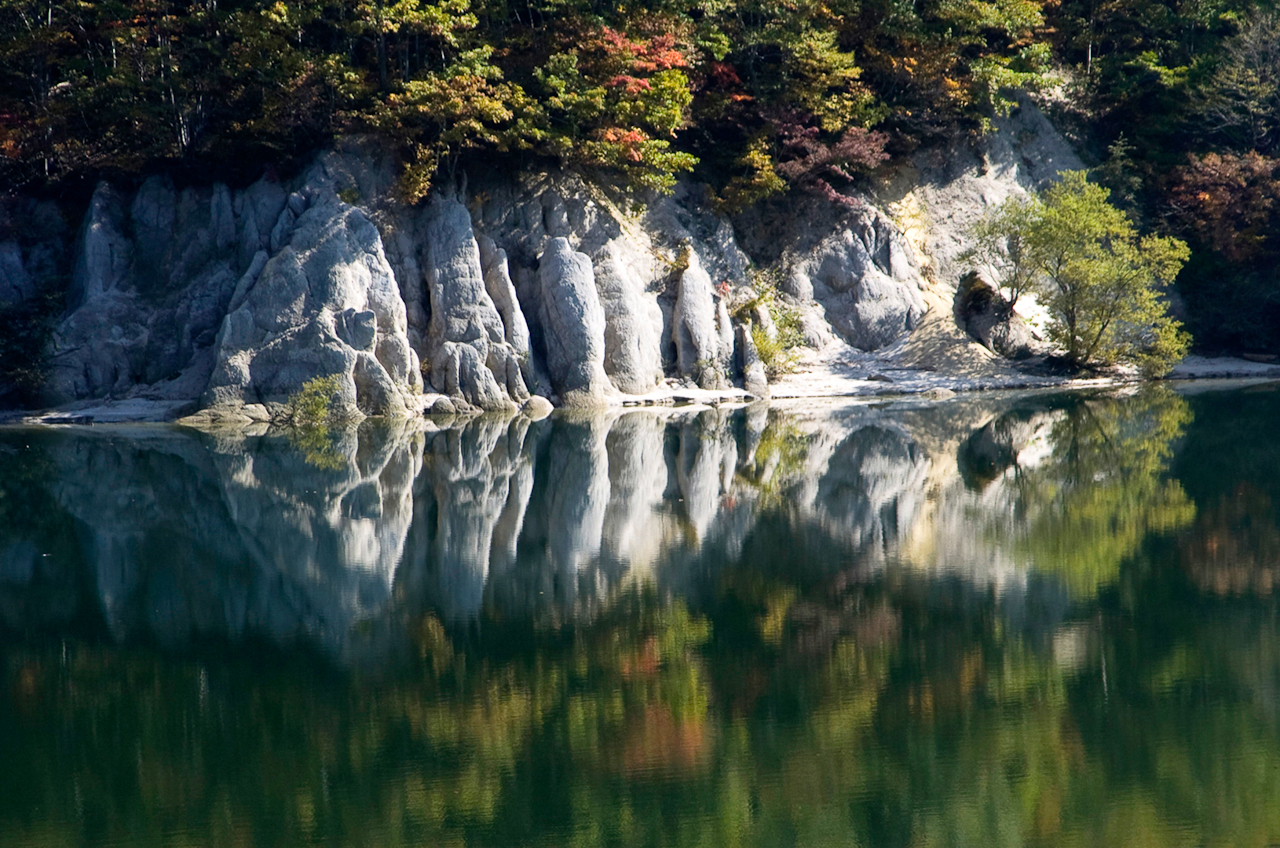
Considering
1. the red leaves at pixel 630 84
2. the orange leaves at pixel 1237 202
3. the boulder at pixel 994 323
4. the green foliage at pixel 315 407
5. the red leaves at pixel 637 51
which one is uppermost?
the red leaves at pixel 637 51

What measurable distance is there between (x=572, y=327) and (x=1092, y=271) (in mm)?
16919

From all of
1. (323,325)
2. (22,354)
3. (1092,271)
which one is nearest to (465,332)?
(323,325)

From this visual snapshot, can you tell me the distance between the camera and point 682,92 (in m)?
38.2

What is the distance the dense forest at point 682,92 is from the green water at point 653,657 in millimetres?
17908

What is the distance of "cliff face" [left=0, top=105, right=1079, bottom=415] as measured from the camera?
113 ft

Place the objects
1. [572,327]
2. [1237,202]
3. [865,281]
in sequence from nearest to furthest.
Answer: [572,327] < [1237,202] < [865,281]

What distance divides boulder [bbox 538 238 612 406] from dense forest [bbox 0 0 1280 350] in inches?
155

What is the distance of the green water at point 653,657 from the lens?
836 centimetres

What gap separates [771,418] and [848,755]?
966 inches

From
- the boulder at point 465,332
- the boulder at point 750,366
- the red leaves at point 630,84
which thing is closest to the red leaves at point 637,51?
the red leaves at point 630,84

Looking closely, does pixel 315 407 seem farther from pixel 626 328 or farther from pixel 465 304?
pixel 626 328

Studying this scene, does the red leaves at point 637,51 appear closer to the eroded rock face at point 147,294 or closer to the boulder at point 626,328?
the boulder at point 626,328

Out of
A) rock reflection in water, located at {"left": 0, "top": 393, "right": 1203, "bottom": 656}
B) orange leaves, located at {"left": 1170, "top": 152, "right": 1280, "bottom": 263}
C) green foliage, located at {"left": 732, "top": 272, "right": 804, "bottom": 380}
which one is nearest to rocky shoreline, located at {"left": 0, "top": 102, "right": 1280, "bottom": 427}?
green foliage, located at {"left": 732, "top": 272, "right": 804, "bottom": 380}

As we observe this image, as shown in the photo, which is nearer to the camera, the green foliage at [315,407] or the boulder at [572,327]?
the green foliage at [315,407]
